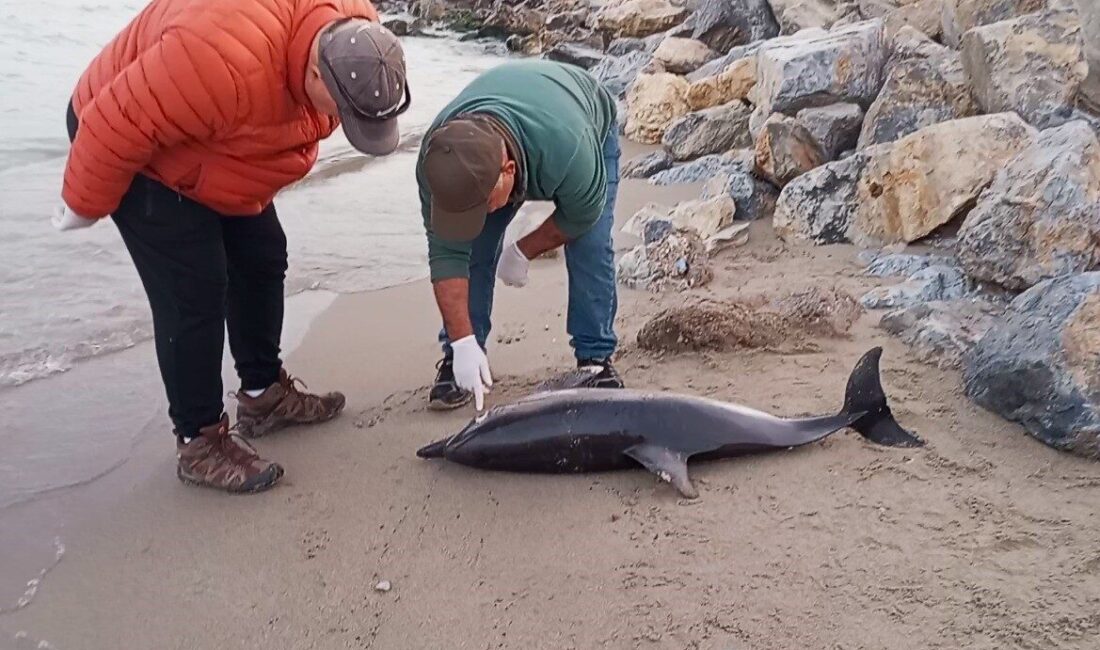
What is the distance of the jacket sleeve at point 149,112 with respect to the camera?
115 inches

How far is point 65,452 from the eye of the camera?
4016mm

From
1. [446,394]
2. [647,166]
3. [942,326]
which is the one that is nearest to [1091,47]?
[942,326]

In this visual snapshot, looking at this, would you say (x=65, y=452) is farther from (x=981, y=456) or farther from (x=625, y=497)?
(x=981, y=456)

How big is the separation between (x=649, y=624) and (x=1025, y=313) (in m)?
2.11

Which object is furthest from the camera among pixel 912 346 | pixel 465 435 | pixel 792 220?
pixel 792 220

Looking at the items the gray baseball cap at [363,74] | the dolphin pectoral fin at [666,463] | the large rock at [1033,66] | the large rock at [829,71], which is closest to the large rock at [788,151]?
the large rock at [829,71]

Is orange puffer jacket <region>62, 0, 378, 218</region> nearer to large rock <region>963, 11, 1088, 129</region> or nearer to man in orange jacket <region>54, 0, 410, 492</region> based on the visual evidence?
man in orange jacket <region>54, 0, 410, 492</region>

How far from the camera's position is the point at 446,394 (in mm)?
4184

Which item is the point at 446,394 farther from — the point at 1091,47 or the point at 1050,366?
the point at 1091,47

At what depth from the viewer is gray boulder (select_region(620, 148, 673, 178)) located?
8352 millimetres

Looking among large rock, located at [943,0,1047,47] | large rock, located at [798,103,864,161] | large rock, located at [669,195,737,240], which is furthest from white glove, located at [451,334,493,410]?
large rock, located at [943,0,1047,47]

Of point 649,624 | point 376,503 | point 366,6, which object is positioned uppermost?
point 366,6

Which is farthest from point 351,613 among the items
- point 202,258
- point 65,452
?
point 65,452

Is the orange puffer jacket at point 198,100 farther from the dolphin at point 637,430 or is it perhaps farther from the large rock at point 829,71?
the large rock at point 829,71
